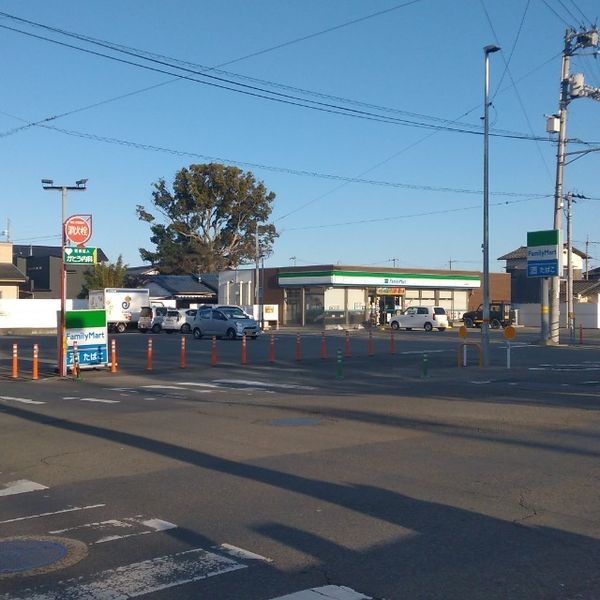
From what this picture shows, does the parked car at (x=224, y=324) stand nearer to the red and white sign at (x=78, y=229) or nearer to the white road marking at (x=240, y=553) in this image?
the red and white sign at (x=78, y=229)

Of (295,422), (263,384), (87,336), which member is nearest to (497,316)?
(87,336)

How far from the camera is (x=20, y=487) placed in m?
9.59

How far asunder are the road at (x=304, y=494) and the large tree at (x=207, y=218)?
6250cm

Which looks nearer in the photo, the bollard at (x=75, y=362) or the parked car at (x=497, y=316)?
the bollard at (x=75, y=362)

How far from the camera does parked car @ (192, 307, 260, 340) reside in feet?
148

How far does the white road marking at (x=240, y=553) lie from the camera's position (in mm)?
6535

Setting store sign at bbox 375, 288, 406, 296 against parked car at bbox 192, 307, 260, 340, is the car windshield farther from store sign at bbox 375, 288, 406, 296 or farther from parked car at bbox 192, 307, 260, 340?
store sign at bbox 375, 288, 406, 296

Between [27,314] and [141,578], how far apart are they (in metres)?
55.0

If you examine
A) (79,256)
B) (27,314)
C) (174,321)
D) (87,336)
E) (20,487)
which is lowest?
(20,487)

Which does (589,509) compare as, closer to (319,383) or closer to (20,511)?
(20,511)

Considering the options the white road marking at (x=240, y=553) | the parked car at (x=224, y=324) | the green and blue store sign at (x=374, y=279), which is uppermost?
the green and blue store sign at (x=374, y=279)

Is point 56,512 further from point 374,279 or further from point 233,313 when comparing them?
point 374,279

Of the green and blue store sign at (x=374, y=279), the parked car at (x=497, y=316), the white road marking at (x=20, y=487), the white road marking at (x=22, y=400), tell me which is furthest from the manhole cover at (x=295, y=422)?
the green and blue store sign at (x=374, y=279)

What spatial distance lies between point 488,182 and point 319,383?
1011 centimetres
